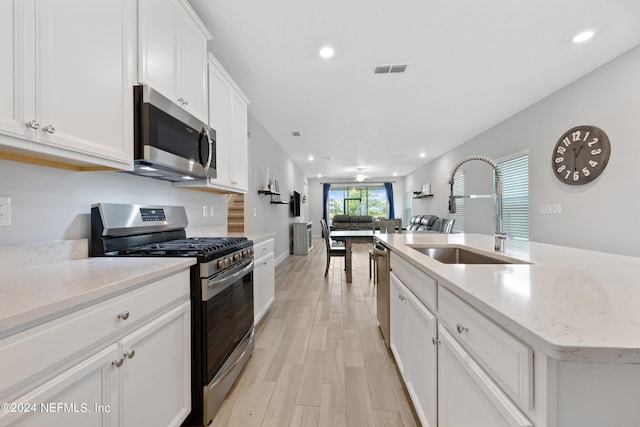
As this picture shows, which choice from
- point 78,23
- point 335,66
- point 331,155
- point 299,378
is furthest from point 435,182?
point 78,23

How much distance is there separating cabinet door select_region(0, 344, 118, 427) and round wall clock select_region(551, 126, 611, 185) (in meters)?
4.51

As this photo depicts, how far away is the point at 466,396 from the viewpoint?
0.85 meters

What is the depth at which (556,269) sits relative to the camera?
3.47 feet

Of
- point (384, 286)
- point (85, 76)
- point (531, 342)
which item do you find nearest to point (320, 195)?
point (384, 286)

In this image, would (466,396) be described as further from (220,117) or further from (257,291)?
(220,117)

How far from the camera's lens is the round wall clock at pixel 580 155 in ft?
9.76

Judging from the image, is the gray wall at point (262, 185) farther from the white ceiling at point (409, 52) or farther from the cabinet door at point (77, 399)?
the cabinet door at point (77, 399)

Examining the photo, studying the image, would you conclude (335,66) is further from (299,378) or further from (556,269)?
(299,378)

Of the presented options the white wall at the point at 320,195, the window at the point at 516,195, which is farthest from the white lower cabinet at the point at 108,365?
the white wall at the point at 320,195

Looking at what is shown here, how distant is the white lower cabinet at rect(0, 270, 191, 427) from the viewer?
0.65 metres

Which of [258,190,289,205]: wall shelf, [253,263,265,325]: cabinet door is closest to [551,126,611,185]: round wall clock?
[253,263,265,325]: cabinet door

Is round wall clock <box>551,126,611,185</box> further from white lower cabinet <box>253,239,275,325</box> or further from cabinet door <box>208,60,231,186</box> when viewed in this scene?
cabinet door <box>208,60,231,186</box>

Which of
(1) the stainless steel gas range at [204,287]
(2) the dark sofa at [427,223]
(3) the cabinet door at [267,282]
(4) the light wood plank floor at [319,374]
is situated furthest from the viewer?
(2) the dark sofa at [427,223]

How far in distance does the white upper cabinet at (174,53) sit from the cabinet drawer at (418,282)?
174 centimetres
